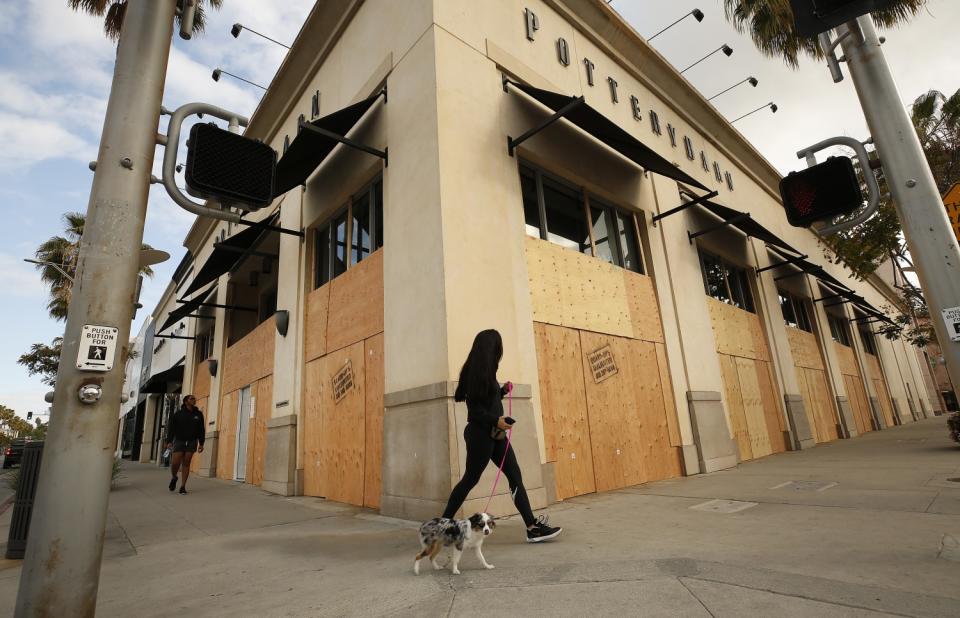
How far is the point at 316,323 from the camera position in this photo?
9625 millimetres

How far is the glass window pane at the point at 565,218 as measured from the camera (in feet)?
28.3

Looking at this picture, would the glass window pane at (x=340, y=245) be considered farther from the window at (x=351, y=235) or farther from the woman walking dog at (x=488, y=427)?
the woman walking dog at (x=488, y=427)

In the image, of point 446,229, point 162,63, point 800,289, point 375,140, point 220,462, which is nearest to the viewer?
point 162,63

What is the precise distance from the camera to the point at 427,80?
276 inches

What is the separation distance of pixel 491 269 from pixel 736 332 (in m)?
9.06

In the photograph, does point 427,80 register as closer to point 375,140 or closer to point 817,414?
point 375,140

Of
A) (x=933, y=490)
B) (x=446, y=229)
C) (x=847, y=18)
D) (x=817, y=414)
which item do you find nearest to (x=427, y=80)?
(x=446, y=229)

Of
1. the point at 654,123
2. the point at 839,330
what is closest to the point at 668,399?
the point at 654,123

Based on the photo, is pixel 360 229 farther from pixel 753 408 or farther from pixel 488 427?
pixel 753 408

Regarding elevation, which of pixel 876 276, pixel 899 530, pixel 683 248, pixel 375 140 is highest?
pixel 876 276

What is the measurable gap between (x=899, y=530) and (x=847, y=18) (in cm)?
Answer: 384

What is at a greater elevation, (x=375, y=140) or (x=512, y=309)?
(x=375, y=140)

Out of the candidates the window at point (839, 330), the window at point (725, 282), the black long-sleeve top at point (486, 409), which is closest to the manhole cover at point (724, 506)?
the black long-sleeve top at point (486, 409)

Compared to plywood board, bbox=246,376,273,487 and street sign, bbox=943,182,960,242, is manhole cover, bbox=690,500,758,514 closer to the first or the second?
street sign, bbox=943,182,960,242
